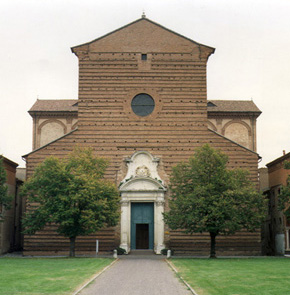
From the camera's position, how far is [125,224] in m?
37.8

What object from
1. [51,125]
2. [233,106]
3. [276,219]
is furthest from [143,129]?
[276,219]

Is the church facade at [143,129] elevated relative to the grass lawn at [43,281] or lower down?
elevated

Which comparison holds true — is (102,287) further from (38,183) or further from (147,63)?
(147,63)

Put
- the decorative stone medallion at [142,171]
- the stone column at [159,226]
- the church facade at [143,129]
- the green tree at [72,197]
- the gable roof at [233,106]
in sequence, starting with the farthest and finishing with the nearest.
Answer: the gable roof at [233,106], the decorative stone medallion at [142,171], the church facade at [143,129], the stone column at [159,226], the green tree at [72,197]

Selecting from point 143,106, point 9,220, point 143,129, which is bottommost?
point 9,220

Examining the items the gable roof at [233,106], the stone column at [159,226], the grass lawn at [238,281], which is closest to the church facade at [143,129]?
the stone column at [159,226]

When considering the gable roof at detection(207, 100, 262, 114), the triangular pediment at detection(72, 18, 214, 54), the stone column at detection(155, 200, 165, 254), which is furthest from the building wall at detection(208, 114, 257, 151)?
the stone column at detection(155, 200, 165, 254)

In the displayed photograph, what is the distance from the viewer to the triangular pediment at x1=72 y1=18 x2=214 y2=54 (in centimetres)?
4034

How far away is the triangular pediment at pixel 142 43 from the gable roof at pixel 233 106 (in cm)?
918

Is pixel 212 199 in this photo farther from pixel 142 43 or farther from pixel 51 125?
pixel 51 125

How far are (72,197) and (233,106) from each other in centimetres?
2343

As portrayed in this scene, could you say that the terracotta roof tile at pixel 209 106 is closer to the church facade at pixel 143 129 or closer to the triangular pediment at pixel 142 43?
the church facade at pixel 143 129

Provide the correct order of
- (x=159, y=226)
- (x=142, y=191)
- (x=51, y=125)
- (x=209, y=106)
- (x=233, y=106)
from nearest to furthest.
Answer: (x=159, y=226), (x=142, y=191), (x=51, y=125), (x=209, y=106), (x=233, y=106)

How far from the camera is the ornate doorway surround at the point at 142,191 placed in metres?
37.6
